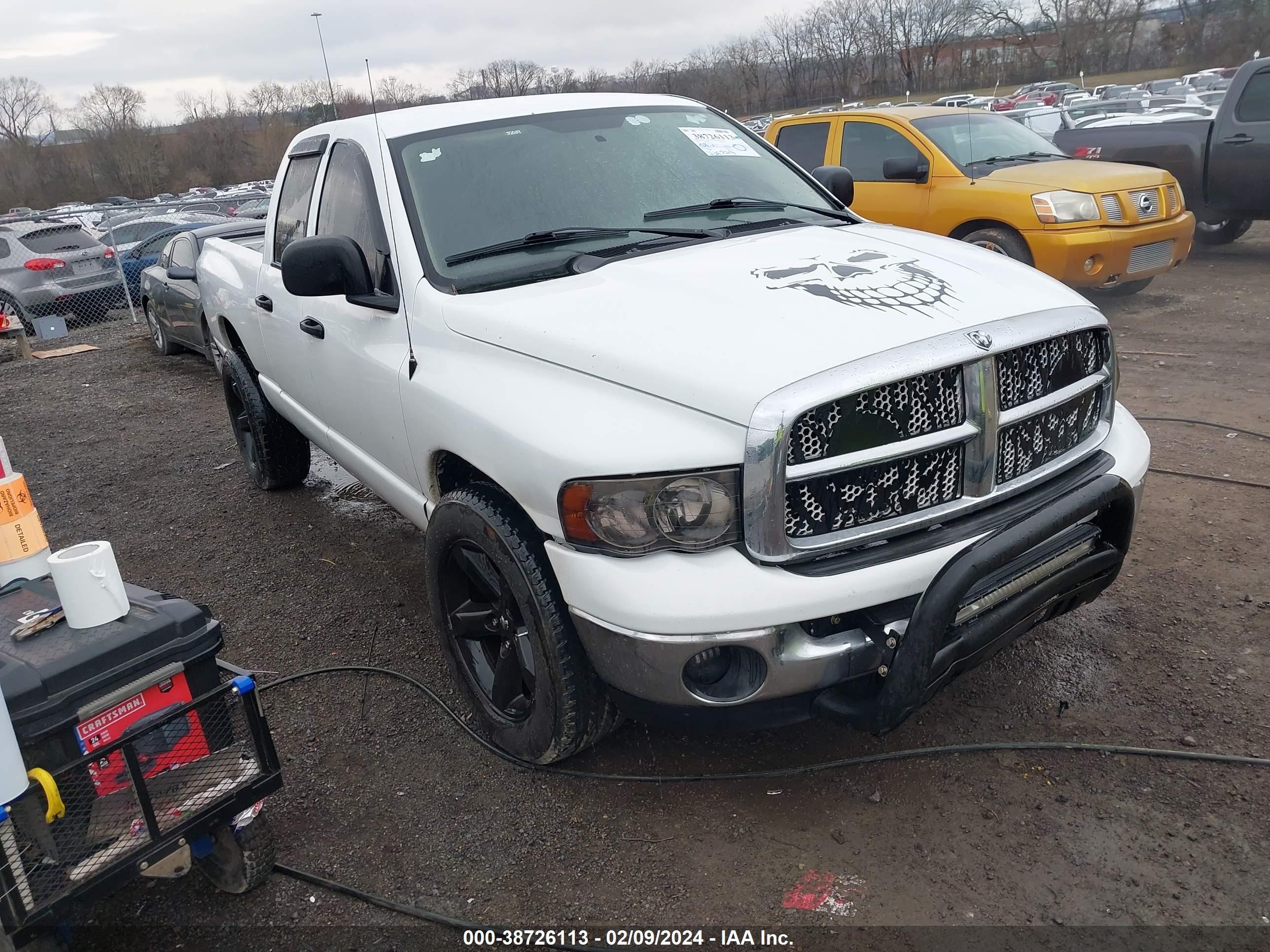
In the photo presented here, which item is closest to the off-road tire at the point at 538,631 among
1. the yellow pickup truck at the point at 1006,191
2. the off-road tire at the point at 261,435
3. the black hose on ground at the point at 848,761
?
the black hose on ground at the point at 848,761

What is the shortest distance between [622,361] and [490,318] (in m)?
0.55

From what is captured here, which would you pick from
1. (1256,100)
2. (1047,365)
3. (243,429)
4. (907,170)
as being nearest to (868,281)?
(1047,365)

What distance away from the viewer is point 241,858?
8.34 feet

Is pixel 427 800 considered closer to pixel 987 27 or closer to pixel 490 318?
pixel 490 318

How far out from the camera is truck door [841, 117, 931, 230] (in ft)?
28.1

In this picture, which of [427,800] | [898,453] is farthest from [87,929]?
[898,453]

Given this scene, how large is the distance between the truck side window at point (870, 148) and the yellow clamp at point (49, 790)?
8.29 metres

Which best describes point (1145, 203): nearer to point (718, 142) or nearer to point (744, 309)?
point (718, 142)

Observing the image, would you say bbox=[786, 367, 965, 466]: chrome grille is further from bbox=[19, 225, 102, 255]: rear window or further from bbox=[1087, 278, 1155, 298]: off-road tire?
bbox=[19, 225, 102, 255]: rear window

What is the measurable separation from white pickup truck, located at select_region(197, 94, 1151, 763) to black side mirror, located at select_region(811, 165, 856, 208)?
2.45ft

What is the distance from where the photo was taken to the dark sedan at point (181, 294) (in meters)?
9.19

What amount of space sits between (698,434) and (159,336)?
35.9ft

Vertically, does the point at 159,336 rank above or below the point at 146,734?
below

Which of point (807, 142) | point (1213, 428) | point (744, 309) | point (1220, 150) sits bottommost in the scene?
point (1213, 428)
